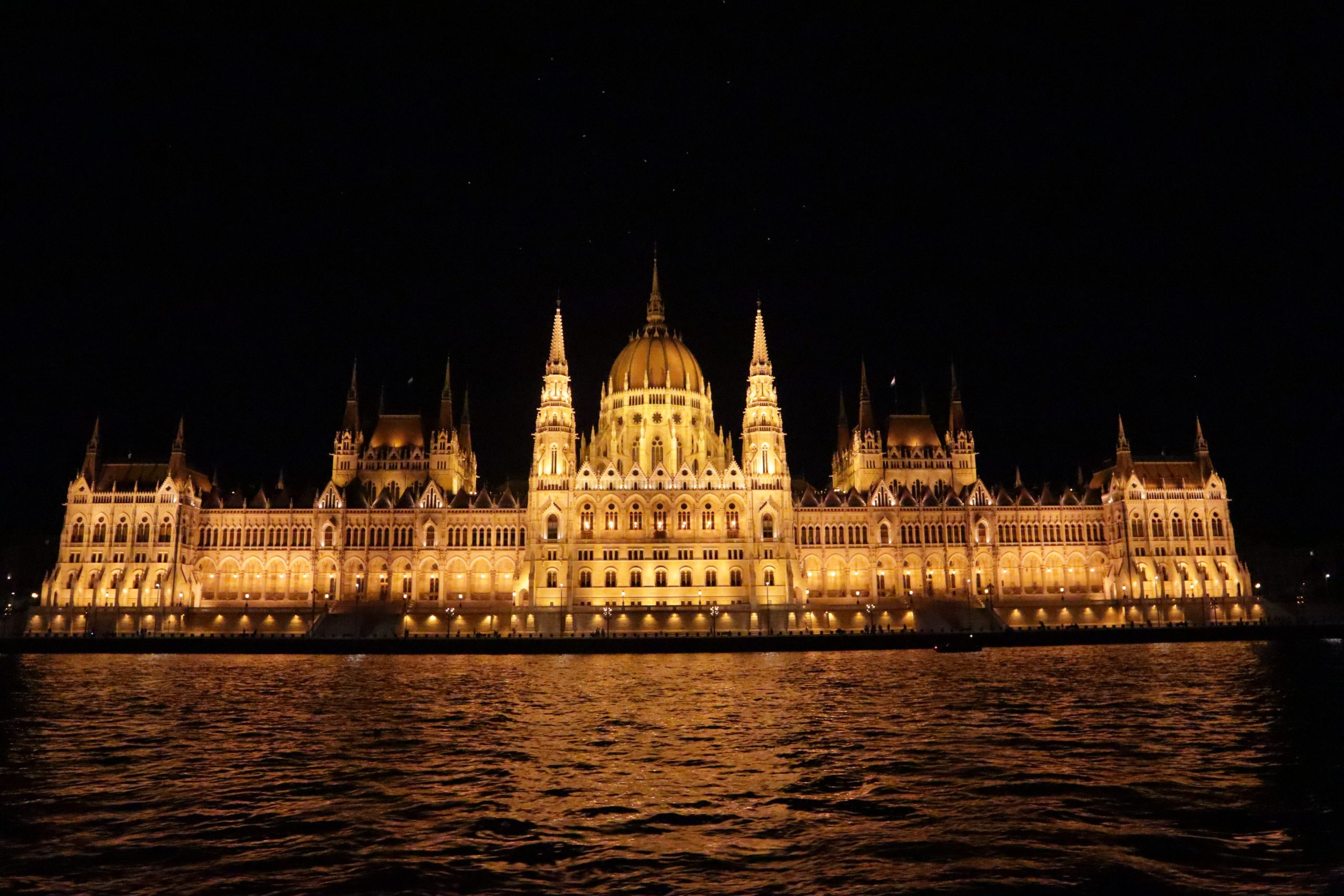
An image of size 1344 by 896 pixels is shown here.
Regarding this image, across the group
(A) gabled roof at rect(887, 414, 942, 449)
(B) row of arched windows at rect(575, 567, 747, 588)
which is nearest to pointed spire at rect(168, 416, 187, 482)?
(B) row of arched windows at rect(575, 567, 747, 588)

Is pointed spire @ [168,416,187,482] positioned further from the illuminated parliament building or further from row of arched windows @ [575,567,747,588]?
row of arched windows @ [575,567,747,588]

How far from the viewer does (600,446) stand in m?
111

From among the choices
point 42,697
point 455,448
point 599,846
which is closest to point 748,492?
point 455,448

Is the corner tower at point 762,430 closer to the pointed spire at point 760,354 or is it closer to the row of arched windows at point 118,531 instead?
the pointed spire at point 760,354

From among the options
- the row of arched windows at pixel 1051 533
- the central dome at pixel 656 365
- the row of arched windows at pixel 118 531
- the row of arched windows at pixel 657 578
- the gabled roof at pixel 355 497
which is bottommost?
the row of arched windows at pixel 657 578

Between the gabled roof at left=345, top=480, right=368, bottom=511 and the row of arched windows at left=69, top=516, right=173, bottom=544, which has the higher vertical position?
the gabled roof at left=345, top=480, right=368, bottom=511

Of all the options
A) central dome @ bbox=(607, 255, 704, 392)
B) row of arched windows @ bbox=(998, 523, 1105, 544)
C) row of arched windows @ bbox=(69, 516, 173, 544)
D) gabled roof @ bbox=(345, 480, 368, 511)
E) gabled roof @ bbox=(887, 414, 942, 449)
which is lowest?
row of arched windows @ bbox=(998, 523, 1105, 544)

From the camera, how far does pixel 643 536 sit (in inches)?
3844

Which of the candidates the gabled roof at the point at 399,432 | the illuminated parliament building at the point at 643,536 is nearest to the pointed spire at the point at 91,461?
the illuminated parliament building at the point at 643,536

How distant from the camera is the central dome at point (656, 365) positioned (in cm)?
11144

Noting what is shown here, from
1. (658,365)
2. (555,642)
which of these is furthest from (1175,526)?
(555,642)

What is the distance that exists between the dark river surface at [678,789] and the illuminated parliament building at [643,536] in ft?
152

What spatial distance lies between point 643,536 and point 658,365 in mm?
23109

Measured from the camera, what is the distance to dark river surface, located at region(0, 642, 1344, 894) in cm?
1886
